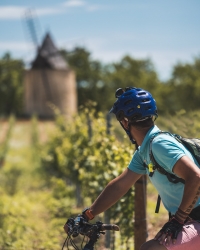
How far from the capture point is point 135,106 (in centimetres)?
361

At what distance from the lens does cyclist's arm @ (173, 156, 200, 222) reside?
3154 millimetres

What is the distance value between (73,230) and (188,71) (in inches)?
2714

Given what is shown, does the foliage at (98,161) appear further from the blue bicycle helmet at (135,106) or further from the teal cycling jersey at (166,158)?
the teal cycling jersey at (166,158)

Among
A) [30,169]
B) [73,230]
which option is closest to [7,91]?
[30,169]

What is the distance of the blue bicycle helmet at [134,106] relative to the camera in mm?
3602

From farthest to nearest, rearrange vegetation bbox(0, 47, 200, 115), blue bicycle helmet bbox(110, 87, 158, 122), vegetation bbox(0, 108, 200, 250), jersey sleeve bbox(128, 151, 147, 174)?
vegetation bbox(0, 47, 200, 115)
vegetation bbox(0, 108, 200, 250)
jersey sleeve bbox(128, 151, 147, 174)
blue bicycle helmet bbox(110, 87, 158, 122)

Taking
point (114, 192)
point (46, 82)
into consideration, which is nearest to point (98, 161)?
point (114, 192)

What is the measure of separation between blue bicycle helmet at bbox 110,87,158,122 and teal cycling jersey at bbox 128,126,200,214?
0.38 feet

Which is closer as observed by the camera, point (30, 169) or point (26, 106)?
point (30, 169)

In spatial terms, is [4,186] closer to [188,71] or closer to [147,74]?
[188,71]

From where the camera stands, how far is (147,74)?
83625 millimetres

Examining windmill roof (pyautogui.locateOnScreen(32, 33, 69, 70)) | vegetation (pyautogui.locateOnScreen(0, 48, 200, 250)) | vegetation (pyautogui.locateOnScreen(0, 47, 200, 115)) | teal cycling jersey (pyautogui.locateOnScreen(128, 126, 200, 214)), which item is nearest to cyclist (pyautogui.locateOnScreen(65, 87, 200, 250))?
teal cycling jersey (pyautogui.locateOnScreen(128, 126, 200, 214))

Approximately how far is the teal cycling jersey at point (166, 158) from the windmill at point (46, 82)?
162 feet

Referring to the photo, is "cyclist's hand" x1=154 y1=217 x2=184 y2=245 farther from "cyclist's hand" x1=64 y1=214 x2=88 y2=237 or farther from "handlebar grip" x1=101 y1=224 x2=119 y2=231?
"cyclist's hand" x1=64 y1=214 x2=88 y2=237
